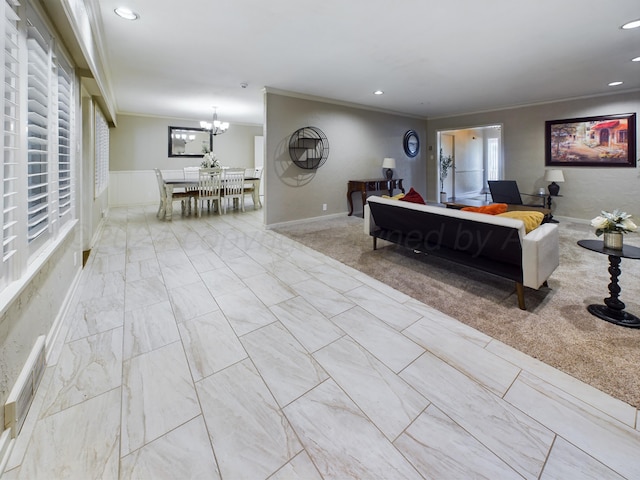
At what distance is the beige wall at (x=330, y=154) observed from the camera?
519 cm

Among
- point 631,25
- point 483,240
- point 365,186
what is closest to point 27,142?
point 483,240

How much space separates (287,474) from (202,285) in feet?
6.61

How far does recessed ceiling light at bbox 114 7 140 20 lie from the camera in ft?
8.38

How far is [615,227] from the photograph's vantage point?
2.09 m

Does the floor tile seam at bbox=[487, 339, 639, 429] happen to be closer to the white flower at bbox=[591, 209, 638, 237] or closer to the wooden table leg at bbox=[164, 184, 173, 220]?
the white flower at bbox=[591, 209, 638, 237]

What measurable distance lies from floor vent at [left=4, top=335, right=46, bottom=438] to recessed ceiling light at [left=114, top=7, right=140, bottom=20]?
274 cm

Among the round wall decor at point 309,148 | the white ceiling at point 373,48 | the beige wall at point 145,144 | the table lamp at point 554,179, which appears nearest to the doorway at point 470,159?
the table lamp at point 554,179

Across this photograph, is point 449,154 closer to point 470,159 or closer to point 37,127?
point 470,159

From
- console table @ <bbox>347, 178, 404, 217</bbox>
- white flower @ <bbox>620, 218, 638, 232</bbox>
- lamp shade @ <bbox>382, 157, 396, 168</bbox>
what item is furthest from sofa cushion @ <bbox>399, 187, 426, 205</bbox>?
lamp shade @ <bbox>382, 157, 396, 168</bbox>

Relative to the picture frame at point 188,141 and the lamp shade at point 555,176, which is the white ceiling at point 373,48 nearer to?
the lamp shade at point 555,176

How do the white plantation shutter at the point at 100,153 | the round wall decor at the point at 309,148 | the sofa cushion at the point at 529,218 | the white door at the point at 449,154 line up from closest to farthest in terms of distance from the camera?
1. the sofa cushion at the point at 529,218
2. the white plantation shutter at the point at 100,153
3. the round wall decor at the point at 309,148
4. the white door at the point at 449,154

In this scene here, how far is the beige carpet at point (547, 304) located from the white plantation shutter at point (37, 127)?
2598mm

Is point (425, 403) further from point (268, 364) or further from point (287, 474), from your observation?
point (268, 364)

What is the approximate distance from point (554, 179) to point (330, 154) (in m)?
4.42
